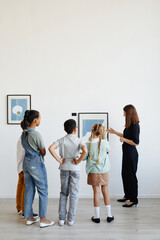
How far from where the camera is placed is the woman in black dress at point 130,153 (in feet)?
11.6

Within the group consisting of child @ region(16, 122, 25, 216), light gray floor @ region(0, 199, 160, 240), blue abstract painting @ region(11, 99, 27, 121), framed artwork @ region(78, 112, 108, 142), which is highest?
blue abstract painting @ region(11, 99, 27, 121)

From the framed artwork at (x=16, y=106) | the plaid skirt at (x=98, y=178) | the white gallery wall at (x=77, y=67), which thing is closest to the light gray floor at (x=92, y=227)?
the plaid skirt at (x=98, y=178)

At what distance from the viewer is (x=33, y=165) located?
9.20 feet

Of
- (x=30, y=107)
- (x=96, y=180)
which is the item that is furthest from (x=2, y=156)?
(x=96, y=180)

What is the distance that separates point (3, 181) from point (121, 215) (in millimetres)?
2067

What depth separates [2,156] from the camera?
162 inches

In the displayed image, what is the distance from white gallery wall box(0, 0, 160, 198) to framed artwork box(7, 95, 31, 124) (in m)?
0.08

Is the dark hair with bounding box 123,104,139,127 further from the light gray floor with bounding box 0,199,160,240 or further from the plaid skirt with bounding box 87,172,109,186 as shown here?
the light gray floor with bounding box 0,199,160,240

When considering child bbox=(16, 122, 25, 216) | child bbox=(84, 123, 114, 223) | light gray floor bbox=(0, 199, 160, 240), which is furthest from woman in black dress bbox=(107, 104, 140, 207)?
child bbox=(16, 122, 25, 216)

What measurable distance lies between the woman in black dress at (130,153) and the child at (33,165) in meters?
1.32

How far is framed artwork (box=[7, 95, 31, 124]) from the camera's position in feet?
13.5

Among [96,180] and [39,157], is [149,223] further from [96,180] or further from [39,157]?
[39,157]

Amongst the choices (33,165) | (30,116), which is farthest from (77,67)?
(33,165)

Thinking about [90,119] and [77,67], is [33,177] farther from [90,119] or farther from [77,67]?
[77,67]
